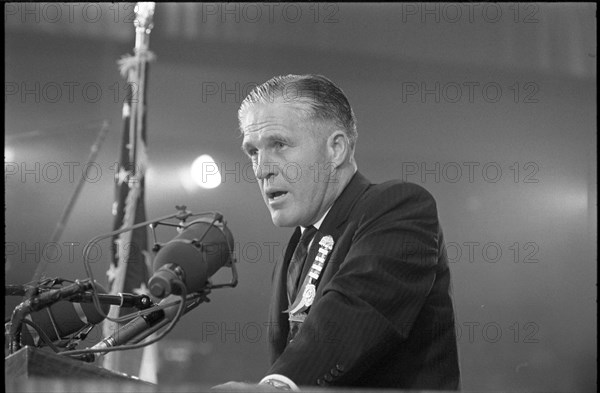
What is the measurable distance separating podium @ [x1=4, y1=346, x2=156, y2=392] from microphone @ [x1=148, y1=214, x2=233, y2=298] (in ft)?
0.51

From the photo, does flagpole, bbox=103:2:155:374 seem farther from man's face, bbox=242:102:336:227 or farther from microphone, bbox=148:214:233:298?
microphone, bbox=148:214:233:298

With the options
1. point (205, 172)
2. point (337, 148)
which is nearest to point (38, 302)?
point (337, 148)

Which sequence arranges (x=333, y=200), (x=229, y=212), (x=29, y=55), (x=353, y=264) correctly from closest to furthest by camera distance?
(x=353, y=264)
(x=333, y=200)
(x=229, y=212)
(x=29, y=55)

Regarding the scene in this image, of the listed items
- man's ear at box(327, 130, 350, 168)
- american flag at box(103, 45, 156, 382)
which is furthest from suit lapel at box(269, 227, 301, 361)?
american flag at box(103, 45, 156, 382)

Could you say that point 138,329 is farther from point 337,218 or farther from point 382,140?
point 382,140

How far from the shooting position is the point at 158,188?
2.77 metres

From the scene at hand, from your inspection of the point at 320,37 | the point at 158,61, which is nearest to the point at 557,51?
the point at 320,37

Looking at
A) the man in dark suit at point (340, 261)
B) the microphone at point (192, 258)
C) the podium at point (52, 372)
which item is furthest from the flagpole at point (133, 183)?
the podium at point (52, 372)

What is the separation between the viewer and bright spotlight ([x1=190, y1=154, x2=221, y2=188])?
2627 mm

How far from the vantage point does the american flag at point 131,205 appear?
107 inches

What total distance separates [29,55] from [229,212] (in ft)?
3.40

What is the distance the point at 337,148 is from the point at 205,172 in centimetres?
93

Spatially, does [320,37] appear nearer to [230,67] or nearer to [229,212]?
[230,67]

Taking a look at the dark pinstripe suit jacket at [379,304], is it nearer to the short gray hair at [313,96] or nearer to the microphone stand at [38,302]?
the short gray hair at [313,96]
